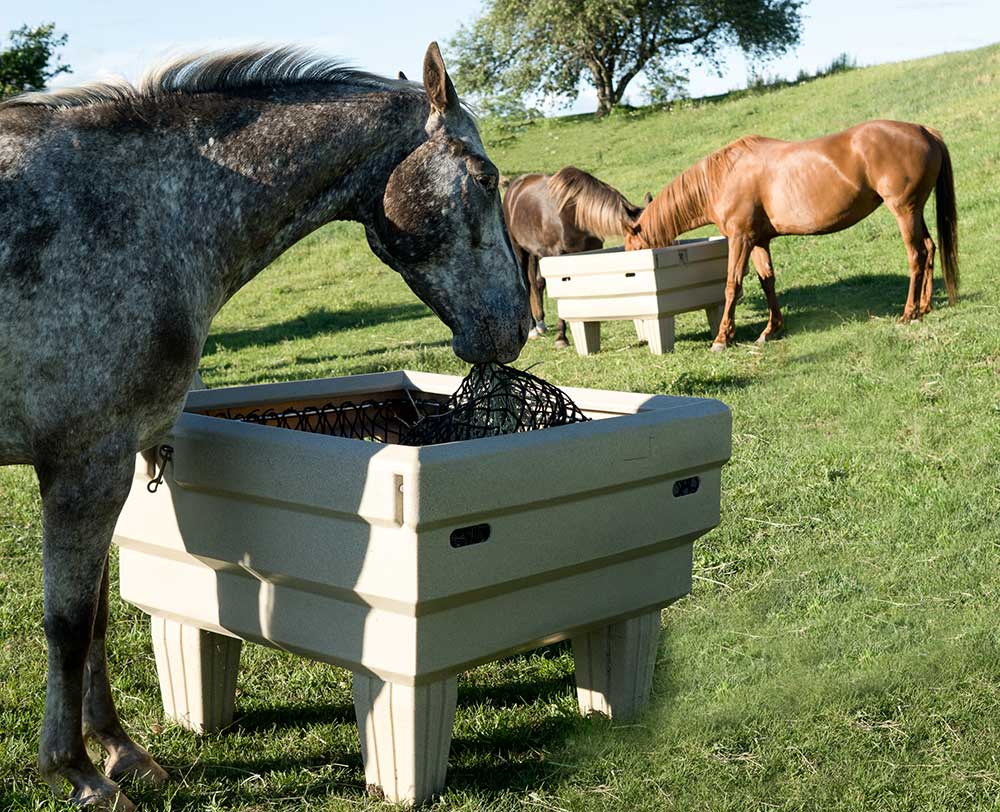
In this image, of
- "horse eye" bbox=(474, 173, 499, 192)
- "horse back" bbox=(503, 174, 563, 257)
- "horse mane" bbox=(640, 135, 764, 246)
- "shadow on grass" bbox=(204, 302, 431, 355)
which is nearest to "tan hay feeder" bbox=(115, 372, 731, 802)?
"horse eye" bbox=(474, 173, 499, 192)

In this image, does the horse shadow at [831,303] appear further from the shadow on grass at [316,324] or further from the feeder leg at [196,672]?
the feeder leg at [196,672]

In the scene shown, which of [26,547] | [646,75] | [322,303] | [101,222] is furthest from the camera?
[646,75]

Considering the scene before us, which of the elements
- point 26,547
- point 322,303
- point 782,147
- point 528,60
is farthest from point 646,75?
point 26,547

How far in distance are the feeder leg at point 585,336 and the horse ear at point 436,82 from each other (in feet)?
22.0

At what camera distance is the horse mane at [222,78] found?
241cm

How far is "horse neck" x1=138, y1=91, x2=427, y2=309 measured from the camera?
237cm

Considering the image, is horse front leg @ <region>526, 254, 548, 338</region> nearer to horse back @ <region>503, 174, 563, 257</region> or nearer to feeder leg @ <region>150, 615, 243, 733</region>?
horse back @ <region>503, 174, 563, 257</region>

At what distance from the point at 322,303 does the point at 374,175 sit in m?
11.5

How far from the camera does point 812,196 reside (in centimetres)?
892

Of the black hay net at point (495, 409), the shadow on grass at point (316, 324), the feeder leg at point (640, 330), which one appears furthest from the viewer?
the shadow on grass at point (316, 324)

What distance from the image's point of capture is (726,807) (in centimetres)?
245

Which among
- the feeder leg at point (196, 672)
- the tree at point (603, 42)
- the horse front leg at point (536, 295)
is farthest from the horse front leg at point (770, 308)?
the tree at point (603, 42)

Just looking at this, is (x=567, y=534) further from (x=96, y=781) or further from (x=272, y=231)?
(x=96, y=781)

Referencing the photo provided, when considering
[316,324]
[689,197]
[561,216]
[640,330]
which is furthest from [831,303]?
[316,324]
